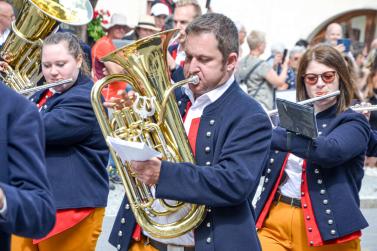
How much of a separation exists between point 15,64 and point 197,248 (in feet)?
6.98

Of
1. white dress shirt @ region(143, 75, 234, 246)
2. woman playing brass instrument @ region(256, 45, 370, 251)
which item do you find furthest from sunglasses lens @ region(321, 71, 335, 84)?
white dress shirt @ region(143, 75, 234, 246)

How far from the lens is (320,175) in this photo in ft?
15.4

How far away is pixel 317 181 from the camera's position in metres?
4.68

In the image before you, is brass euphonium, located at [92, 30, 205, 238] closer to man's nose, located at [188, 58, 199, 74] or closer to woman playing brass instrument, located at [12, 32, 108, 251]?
man's nose, located at [188, 58, 199, 74]

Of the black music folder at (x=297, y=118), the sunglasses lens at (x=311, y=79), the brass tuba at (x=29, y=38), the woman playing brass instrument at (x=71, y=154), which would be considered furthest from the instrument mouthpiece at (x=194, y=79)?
the brass tuba at (x=29, y=38)

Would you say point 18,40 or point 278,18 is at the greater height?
point 18,40

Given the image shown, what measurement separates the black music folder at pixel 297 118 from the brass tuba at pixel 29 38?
4.93 feet

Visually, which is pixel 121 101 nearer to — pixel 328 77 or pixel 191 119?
pixel 191 119

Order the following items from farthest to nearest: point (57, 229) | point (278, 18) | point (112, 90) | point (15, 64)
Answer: point (278, 18) → point (112, 90) → point (15, 64) → point (57, 229)

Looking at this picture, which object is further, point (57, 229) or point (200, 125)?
point (57, 229)

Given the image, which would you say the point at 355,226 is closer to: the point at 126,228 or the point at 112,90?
the point at 126,228

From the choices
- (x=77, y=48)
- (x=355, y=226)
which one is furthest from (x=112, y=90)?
(x=355, y=226)

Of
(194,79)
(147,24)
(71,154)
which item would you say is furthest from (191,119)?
(147,24)

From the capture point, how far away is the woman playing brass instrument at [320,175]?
181 inches
